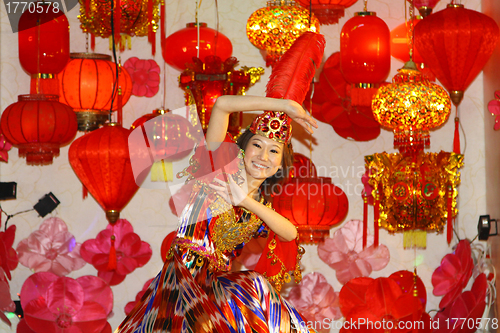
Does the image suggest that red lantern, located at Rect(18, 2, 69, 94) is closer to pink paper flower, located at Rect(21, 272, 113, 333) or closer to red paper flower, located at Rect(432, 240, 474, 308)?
pink paper flower, located at Rect(21, 272, 113, 333)

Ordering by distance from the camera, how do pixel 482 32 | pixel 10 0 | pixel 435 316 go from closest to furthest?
1. pixel 482 32
2. pixel 435 316
3. pixel 10 0

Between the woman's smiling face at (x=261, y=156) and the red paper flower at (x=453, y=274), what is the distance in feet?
6.17

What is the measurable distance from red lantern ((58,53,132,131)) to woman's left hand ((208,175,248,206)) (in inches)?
51.6

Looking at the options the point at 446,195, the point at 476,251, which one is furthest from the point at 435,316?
the point at 446,195

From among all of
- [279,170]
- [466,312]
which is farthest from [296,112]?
[466,312]

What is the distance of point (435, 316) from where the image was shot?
12.7ft

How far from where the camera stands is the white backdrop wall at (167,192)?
13.1 ft

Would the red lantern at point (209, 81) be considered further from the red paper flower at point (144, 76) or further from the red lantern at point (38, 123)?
the red paper flower at point (144, 76)

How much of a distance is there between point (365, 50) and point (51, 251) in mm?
2437

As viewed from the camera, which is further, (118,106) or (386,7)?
(386,7)

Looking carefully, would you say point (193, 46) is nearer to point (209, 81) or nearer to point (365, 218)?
point (209, 81)

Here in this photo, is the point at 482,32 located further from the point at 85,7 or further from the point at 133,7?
the point at 85,7

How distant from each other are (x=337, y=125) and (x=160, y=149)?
1151 mm

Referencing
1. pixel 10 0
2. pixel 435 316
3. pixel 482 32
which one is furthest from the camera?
pixel 10 0
